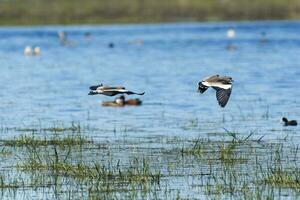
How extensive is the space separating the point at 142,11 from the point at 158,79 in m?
39.5

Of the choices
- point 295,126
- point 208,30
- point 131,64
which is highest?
point 208,30

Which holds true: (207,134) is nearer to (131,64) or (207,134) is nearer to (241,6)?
(131,64)

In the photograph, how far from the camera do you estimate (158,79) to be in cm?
2820

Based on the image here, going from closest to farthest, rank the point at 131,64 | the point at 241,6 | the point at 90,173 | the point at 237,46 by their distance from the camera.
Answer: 1. the point at 90,173
2. the point at 131,64
3. the point at 237,46
4. the point at 241,6

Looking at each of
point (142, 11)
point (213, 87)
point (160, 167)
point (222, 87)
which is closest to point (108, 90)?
point (160, 167)

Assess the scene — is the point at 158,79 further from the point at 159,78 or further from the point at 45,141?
the point at 45,141

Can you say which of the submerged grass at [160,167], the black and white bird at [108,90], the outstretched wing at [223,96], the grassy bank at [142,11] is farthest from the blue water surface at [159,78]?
the grassy bank at [142,11]

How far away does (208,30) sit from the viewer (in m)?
54.6

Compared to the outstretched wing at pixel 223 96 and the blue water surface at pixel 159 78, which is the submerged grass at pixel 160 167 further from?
the blue water surface at pixel 159 78

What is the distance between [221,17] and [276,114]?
1810 inches

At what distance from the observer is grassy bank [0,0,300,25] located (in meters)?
63.7

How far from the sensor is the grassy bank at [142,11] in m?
63.7

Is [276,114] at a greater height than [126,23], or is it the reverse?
[126,23]

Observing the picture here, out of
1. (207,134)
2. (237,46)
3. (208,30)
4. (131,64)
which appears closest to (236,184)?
(207,134)
